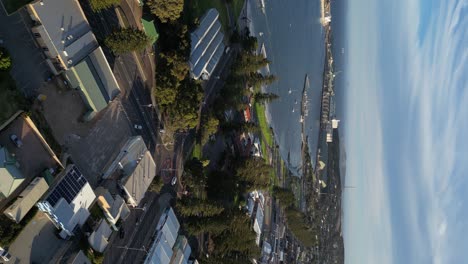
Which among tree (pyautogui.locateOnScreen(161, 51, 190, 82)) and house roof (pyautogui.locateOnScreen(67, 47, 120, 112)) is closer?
house roof (pyautogui.locateOnScreen(67, 47, 120, 112))

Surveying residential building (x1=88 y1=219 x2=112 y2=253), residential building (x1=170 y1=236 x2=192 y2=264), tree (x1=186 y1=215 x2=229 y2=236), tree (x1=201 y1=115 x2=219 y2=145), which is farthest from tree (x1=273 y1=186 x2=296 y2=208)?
residential building (x1=88 y1=219 x2=112 y2=253)

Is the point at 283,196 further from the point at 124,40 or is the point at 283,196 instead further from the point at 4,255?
the point at 4,255

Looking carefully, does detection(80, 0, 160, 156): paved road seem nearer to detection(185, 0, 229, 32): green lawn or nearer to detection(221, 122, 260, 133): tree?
detection(185, 0, 229, 32): green lawn

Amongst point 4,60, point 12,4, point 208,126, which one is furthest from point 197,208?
point 12,4

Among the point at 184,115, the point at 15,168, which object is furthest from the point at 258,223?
the point at 15,168

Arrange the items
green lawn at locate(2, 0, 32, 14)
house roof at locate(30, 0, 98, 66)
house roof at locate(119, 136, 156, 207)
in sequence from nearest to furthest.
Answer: green lawn at locate(2, 0, 32, 14), house roof at locate(30, 0, 98, 66), house roof at locate(119, 136, 156, 207)

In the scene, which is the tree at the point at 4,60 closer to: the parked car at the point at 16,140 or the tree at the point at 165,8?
the parked car at the point at 16,140
